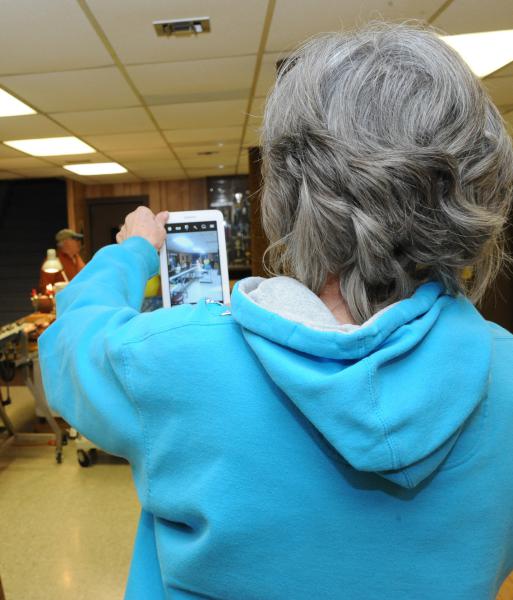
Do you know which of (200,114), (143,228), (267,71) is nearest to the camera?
(143,228)

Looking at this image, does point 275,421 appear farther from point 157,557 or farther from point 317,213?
point 157,557

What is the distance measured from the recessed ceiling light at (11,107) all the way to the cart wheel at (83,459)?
7.86ft

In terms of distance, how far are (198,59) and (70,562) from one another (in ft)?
8.90

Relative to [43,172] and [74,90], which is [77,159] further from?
[74,90]

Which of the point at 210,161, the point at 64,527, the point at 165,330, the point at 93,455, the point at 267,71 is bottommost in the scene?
the point at 64,527

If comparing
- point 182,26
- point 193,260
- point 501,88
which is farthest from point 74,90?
point 501,88

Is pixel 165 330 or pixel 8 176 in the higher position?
pixel 8 176

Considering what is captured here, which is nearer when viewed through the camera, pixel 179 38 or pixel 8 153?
pixel 179 38

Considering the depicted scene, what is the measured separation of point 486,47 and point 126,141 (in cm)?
328

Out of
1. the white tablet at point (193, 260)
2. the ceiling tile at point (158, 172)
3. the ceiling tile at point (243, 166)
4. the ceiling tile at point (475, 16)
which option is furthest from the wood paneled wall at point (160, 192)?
the white tablet at point (193, 260)

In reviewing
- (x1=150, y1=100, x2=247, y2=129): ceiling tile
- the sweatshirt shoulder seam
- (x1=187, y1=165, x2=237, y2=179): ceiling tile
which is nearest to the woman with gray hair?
the sweatshirt shoulder seam

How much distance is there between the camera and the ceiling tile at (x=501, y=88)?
10.2 feet

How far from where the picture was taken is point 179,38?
7.34 ft

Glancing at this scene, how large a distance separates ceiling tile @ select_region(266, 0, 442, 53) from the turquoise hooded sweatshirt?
191 centimetres
